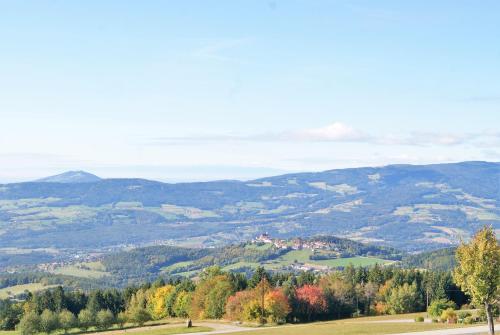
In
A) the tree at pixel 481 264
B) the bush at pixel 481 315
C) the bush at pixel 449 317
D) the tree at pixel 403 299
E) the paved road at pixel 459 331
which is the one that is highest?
the tree at pixel 481 264

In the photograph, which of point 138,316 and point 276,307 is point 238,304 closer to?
point 276,307

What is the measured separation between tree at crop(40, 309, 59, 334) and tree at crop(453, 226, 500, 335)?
101 meters

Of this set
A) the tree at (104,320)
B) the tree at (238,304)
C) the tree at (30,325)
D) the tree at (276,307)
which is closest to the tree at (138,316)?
the tree at (104,320)

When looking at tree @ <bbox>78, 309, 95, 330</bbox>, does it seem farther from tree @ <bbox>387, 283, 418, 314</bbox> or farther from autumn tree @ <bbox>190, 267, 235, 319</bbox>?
tree @ <bbox>387, 283, 418, 314</bbox>

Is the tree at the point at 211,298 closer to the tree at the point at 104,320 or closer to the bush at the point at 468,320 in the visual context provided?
the tree at the point at 104,320

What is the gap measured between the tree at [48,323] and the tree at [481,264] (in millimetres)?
100875

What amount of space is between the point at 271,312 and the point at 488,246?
70.2m

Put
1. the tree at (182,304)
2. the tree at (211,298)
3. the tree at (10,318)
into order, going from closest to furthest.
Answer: the tree at (211,298), the tree at (182,304), the tree at (10,318)

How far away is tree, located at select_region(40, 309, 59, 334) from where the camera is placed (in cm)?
13962

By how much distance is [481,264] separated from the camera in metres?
63.0

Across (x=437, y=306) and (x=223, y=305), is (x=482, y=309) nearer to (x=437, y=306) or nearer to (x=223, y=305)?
(x=437, y=306)

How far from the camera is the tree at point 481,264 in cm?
6322

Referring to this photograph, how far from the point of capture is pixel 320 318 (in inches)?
5571

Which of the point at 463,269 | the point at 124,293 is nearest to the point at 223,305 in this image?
the point at 124,293
